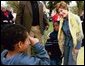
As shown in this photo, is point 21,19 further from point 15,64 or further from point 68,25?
point 15,64

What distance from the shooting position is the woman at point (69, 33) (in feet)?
20.2

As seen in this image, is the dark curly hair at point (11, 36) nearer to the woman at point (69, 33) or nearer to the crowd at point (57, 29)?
the crowd at point (57, 29)

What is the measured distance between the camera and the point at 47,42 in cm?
636

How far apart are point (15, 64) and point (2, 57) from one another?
0.49ft

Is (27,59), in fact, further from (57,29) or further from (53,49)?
(57,29)

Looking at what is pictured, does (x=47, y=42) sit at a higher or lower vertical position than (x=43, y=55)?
lower

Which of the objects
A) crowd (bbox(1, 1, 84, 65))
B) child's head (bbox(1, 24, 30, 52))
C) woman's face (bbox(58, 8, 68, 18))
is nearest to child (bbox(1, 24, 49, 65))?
child's head (bbox(1, 24, 30, 52))

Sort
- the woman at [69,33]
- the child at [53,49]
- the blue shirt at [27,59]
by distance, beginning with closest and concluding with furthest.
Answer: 1. the blue shirt at [27,59]
2. the woman at [69,33]
3. the child at [53,49]

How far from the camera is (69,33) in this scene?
628cm

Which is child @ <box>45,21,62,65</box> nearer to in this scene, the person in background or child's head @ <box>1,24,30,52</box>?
the person in background

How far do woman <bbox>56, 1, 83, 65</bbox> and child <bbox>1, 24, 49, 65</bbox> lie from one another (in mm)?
2987

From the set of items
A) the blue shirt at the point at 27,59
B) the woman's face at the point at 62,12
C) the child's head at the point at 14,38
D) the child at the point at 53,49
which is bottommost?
the child at the point at 53,49

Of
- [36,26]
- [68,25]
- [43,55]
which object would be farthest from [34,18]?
[43,55]

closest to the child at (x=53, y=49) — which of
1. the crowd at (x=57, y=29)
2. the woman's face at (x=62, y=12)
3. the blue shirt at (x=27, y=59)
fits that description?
the crowd at (x=57, y=29)
